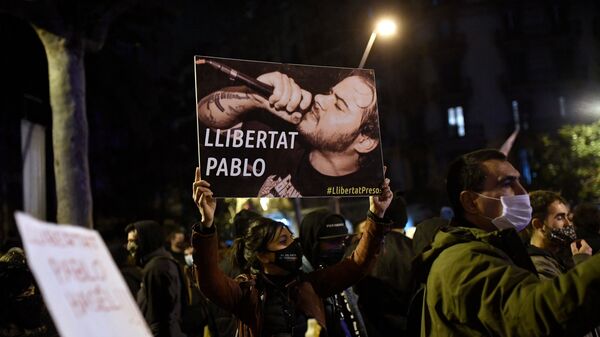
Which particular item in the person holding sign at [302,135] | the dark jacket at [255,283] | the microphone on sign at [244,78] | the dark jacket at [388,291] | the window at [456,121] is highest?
the window at [456,121]

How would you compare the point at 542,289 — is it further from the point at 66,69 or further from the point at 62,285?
the point at 66,69

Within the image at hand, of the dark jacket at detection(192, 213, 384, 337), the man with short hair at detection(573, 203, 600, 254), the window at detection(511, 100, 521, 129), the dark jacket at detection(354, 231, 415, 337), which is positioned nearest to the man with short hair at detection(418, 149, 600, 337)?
the dark jacket at detection(192, 213, 384, 337)

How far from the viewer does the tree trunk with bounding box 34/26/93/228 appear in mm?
10352

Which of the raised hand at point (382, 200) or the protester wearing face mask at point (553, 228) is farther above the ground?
the raised hand at point (382, 200)

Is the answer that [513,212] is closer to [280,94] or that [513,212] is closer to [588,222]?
[280,94]

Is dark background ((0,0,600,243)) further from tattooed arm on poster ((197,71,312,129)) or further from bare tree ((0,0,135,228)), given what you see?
tattooed arm on poster ((197,71,312,129))

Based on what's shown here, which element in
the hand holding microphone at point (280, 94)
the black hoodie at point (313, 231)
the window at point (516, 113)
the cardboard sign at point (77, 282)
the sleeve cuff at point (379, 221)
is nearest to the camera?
the cardboard sign at point (77, 282)

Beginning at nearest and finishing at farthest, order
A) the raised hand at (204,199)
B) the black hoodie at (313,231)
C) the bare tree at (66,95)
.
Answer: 1. the raised hand at (204,199)
2. the black hoodie at (313,231)
3. the bare tree at (66,95)

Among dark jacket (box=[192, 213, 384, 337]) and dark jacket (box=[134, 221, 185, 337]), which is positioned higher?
dark jacket (box=[192, 213, 384, 337])

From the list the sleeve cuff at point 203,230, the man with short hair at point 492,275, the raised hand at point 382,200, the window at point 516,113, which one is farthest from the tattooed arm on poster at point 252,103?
the window at point 516,113

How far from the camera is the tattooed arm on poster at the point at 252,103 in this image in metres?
3.42

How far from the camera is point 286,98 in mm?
3656

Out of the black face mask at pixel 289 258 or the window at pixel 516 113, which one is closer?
the black face mask at pixel 289 258

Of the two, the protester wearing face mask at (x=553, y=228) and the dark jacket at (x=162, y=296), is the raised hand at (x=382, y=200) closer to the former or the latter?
the protester wearing face mask at (x=553, y=228)
